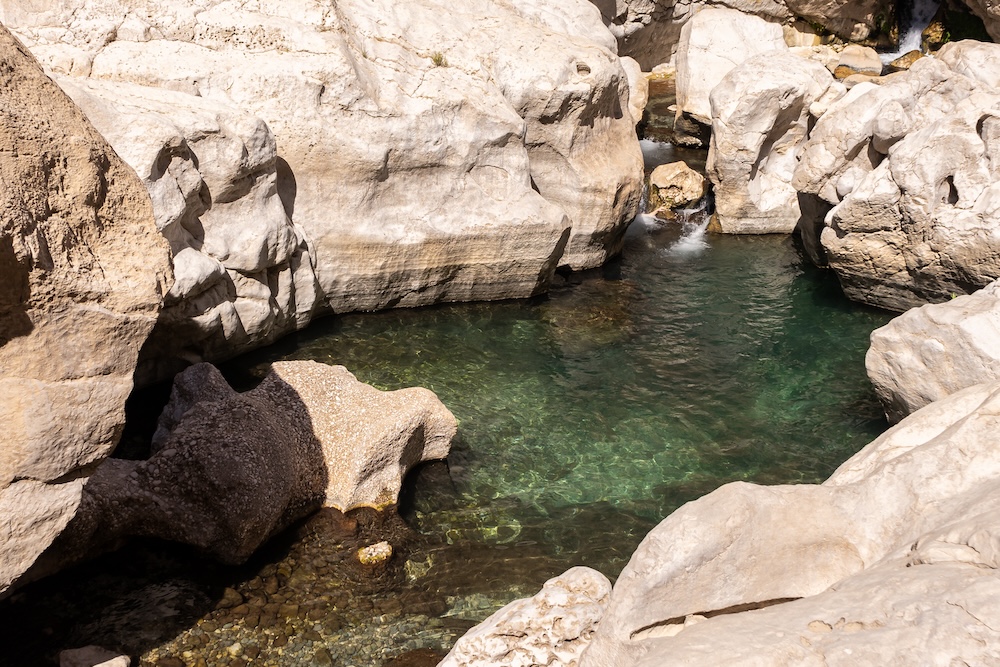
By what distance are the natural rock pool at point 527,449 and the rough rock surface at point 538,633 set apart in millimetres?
1280

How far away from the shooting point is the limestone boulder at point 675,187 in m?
→ 16.7

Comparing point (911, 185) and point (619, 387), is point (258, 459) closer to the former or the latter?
point (619, 387)

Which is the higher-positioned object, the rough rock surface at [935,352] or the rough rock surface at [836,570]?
the rough rock surface at [836,570]

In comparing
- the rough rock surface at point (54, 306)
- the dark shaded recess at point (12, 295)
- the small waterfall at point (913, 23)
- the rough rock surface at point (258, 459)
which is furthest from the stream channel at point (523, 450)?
the small waterfall at point (913, 23)

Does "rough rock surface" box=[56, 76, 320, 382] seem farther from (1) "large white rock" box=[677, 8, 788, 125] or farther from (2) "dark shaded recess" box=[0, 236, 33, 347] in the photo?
(1) "large white rock" box=[677, 8, 788, 125]

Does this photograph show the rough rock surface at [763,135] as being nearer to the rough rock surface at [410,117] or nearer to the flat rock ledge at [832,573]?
the rough rock surface at [410,117]

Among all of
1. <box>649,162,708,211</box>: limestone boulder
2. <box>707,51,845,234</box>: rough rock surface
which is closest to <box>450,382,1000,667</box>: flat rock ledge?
<box>707,51,845,234</box>: rough rock surface

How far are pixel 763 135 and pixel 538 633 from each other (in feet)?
40.0

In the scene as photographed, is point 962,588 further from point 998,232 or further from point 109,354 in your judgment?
point 998,232

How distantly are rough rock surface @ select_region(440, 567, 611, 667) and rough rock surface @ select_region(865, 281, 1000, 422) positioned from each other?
197 inches

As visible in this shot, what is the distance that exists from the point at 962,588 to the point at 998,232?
848 centimetres

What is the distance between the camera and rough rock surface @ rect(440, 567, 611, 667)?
5.37 metres

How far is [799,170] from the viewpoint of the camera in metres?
14.1

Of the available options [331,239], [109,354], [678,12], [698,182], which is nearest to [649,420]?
Result: [331,239]
